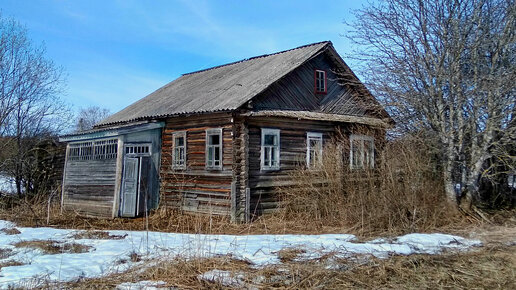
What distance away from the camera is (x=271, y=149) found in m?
12.9

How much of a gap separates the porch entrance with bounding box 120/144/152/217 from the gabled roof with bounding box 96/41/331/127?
5.36 ft

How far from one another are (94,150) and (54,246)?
683 cm

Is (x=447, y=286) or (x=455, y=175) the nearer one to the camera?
(x=447, y=286)

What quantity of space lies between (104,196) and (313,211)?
6677 millimetres

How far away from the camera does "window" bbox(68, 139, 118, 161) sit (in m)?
13.4

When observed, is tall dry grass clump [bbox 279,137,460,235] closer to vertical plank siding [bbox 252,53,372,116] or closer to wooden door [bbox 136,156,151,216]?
vertical plank siding [bbox 252,53,372,116]

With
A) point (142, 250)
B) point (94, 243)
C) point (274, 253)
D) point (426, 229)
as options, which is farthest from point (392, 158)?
point (94, 243)

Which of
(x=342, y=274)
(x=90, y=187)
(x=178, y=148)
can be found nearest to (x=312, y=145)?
(x=178, y=148)

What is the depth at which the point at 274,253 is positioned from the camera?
708 cm

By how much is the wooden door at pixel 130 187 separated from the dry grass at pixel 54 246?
457cm

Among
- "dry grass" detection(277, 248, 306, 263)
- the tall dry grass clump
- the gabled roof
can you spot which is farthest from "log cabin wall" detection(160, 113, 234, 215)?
"dry grass" detection(277, 248, 306, 263)

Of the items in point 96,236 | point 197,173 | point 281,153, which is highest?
point 281,153

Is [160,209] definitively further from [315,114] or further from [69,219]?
[315,114]

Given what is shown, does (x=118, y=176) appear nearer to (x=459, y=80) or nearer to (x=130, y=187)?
(x=130, y=187)
